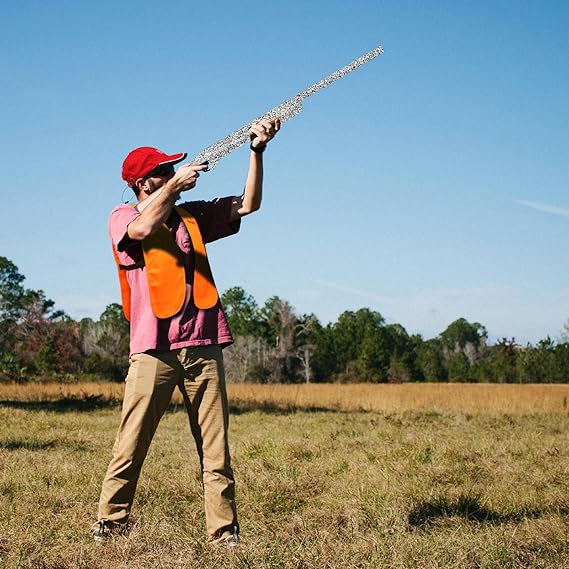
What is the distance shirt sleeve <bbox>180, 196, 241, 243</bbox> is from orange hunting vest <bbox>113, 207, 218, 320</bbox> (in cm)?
20

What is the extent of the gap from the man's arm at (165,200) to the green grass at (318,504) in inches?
60.1

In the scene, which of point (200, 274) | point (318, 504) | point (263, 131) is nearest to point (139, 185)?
point (200, 274)

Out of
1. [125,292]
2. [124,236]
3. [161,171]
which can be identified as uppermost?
[161,171]

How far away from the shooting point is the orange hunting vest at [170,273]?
417cm

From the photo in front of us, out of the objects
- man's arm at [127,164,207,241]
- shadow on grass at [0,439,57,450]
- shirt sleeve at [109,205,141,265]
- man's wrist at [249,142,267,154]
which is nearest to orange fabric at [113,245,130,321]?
shirt sleeve at [109,205,141,265]

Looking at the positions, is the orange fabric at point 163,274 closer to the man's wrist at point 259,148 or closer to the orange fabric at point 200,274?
the orange fabric at point 200,274

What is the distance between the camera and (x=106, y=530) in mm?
4250

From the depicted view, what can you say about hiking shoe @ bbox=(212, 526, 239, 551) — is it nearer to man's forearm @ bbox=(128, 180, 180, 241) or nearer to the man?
the man

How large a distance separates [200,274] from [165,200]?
0.46m

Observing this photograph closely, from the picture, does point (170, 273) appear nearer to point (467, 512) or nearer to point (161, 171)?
point (161, 171)

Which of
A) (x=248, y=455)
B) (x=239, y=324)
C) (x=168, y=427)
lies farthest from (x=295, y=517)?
(x=239, y=324)

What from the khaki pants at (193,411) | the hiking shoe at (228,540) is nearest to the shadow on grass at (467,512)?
the hiking shoe at (228,540)

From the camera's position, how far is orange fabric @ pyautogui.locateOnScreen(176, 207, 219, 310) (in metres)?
4.23

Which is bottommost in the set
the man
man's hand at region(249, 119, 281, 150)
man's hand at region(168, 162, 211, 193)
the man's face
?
the man
